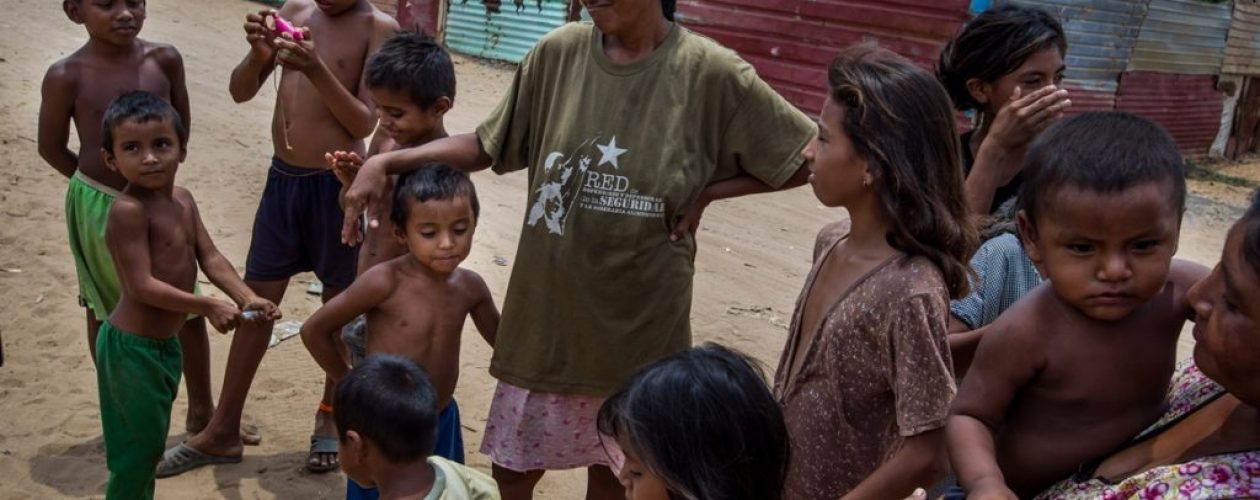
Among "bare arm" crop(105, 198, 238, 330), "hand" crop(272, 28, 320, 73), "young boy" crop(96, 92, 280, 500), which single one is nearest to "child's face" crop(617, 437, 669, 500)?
"young boy" crop(96, 92, 280, 500)

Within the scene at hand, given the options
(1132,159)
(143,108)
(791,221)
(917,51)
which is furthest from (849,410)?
(917,51)

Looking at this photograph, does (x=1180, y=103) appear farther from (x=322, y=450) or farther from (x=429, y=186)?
(x=429, y=186)

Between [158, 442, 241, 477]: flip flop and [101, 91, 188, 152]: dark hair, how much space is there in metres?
1.14

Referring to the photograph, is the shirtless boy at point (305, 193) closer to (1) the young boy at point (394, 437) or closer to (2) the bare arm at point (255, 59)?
(2) the bare arm at point (255, 59)

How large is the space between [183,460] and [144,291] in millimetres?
911

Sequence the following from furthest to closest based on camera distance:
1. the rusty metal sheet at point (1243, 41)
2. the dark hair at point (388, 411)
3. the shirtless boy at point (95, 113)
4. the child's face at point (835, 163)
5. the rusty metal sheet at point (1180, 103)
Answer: the rusty metal sheet at point (1243, 41)
the rusty metal sheet at point (1180, 103)
the shirtless boy at point (95, 113)
the dark hair at point (388, 411)
the child's face at point (835, 163)

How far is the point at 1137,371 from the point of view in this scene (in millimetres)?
1863

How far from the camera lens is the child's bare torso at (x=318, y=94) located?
420 centimetres

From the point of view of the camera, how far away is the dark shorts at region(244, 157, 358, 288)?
4223 millimetres

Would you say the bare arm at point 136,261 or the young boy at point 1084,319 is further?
the bare arm at point 136,261

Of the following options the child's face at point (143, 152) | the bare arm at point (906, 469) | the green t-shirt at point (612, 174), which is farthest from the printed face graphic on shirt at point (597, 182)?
the child's face at point (143, 152)

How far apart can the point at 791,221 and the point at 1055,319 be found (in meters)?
6.46

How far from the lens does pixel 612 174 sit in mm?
2926

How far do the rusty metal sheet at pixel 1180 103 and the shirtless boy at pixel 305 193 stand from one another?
10244mm
